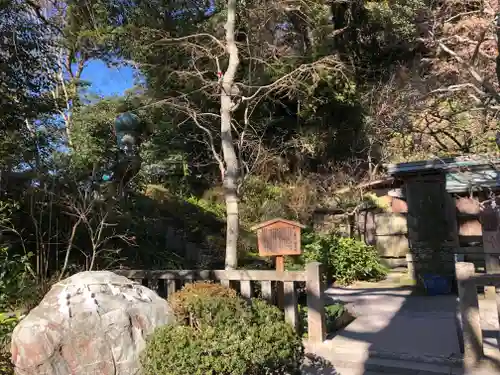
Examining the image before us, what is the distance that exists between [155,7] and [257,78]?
2.52m

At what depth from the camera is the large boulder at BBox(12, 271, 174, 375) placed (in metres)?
3.35

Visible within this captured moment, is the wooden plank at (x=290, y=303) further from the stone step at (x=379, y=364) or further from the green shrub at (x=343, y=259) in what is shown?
the green shrub at (x=343, y=259)

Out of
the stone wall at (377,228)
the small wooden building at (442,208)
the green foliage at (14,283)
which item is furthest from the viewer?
the stone wall at (377,228)

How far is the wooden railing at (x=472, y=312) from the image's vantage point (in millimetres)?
4055

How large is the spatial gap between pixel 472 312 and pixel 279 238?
2582 mm

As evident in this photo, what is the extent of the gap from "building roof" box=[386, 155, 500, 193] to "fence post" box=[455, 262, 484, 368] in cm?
411

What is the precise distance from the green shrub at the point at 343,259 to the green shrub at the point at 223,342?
6.59 meters

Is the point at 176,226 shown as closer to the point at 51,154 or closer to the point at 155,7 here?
the point at 51,154

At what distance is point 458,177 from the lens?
8133 millimetres

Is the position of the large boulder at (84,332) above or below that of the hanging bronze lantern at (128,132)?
below

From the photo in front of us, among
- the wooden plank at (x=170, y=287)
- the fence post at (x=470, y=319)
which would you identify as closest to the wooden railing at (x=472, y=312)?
the fence post at (x=470, y=319)

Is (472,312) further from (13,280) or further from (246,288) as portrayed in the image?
(13,280)

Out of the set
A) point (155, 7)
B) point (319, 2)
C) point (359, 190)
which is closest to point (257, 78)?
point (155, 7)

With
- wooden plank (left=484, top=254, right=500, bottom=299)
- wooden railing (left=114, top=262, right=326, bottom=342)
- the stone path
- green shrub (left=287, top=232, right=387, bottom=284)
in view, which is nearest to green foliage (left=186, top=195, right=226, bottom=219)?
green shrub (left=287, top=232, right=387, bottom=284)
